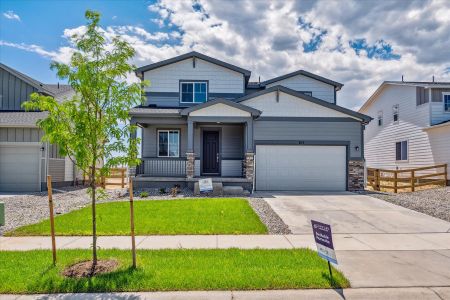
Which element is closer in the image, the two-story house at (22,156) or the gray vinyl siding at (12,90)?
the two-story house at (22,156)

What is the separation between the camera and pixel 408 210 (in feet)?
37.2

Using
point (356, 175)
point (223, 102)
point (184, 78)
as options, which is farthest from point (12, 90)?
point (356, 175)

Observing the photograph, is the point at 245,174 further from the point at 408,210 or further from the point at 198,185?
the point at 408,210

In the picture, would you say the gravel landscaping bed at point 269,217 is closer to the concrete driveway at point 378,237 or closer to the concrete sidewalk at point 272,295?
the concrete driveway at point 378,237

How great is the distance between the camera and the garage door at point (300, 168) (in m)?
16.3

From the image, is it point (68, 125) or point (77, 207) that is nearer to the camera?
point (68, 125)

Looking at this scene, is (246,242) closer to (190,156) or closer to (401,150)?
(190,156)

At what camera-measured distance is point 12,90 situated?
60.3ft

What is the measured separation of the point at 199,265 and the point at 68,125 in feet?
10.6

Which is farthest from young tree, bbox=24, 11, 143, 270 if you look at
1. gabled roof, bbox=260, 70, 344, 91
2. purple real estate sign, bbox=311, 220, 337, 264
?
gabled roof, bbox=260, 70, 344, 91

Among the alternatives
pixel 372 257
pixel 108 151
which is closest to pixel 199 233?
pixel 108 151

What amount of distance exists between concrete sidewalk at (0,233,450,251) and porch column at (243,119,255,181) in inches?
302

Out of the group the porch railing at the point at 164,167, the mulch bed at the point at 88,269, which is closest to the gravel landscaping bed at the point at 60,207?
the porch railing at the point at 164,167

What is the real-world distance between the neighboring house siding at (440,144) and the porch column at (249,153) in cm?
1129
